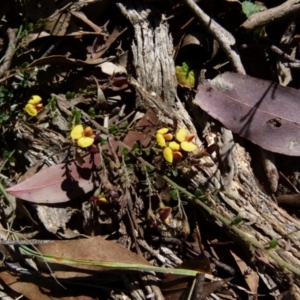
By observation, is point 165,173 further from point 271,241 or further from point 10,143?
point 10,143

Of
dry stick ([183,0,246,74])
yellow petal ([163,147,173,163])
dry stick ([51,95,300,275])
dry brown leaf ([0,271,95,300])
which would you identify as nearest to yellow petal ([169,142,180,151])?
yellow petal ([163,147,173,163])

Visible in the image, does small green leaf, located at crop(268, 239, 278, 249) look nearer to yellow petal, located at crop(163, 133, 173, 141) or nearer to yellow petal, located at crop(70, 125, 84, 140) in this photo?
yellow petal, located at crop(163, 133, 173, 141)

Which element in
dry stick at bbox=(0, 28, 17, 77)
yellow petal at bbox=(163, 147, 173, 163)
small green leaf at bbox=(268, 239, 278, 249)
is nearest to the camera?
small green leaf at bbox=(268, 239, 278, 249)

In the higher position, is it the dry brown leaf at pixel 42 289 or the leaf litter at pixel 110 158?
the leaf litter at pixel 110 158

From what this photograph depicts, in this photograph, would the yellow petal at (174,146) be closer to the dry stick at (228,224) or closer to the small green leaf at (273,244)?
the dry stick at (228,224)

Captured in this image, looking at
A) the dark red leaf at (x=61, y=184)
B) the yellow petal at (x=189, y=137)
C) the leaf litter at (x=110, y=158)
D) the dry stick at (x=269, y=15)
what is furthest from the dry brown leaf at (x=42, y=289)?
the dry stick at (x=269, y=15)

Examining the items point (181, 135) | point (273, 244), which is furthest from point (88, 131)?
point (273, 244)
